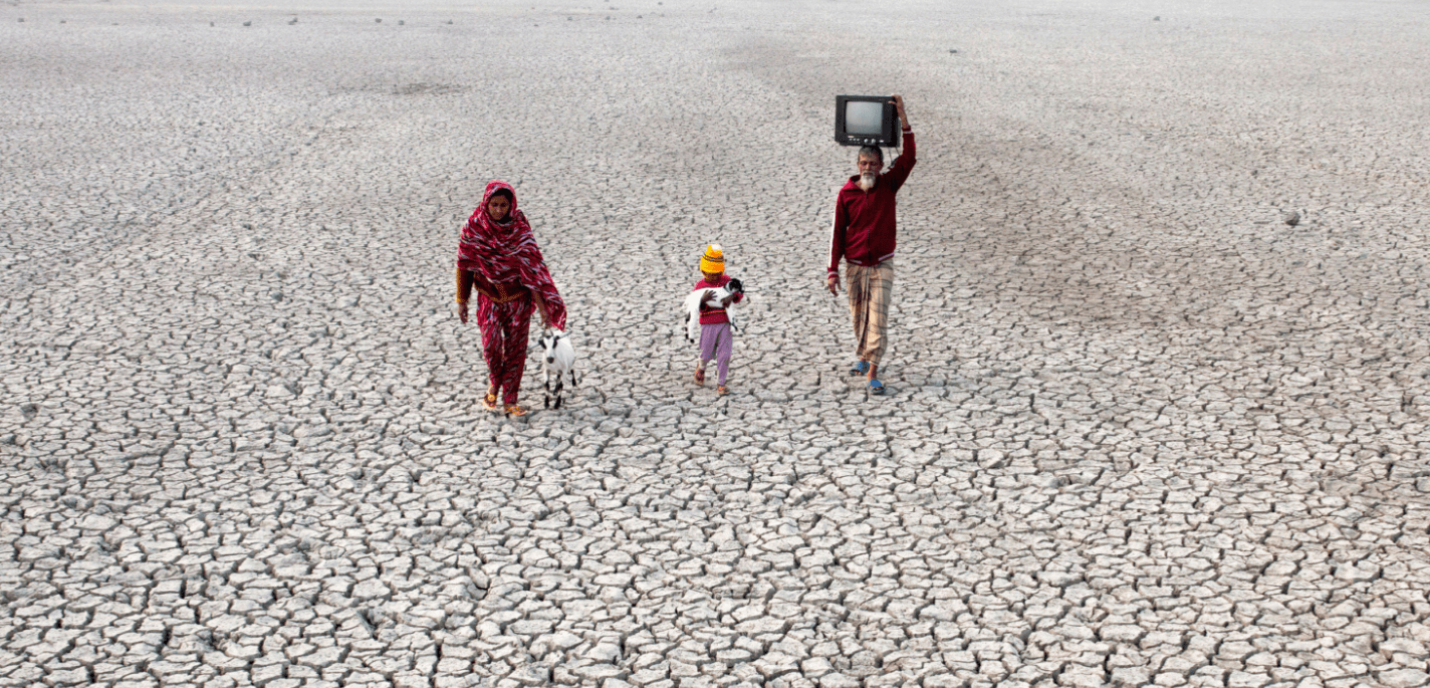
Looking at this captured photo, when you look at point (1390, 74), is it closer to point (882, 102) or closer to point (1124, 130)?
point (1124, 130)

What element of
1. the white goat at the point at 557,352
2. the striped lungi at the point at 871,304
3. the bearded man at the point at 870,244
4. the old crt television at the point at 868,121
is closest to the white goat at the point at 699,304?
the bearded man at the point at 870,244

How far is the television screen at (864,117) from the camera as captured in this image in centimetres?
729

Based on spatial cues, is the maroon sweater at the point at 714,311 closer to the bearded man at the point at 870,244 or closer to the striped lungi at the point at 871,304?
the bearded man at the point at 870,244

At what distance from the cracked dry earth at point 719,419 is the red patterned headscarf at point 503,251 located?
0.90 m

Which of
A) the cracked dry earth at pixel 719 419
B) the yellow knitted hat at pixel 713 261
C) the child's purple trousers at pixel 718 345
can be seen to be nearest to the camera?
the cracked dry earth at pixel 719 419

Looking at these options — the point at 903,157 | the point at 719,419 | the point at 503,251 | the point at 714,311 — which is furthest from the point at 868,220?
the point at 503,251

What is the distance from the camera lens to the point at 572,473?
672 centimetres

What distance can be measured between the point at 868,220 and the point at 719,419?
1.64m

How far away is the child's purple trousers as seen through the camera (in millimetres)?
7574

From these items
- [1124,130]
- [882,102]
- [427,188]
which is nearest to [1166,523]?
[882,102]

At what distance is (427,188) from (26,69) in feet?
38.8

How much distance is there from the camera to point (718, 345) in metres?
7.66

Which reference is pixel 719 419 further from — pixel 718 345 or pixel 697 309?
pixel 697 309

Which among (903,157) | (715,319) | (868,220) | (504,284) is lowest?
(715,319)
